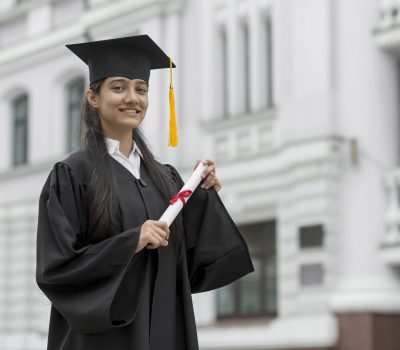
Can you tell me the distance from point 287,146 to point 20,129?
7.82m

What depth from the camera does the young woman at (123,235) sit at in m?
4.18

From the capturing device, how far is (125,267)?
4.17 metres

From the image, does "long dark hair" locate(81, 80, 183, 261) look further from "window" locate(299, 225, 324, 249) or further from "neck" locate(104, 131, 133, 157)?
"window" locate(299, 225, 324, 249)

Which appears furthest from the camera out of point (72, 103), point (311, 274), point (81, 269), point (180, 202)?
point (72, 103)

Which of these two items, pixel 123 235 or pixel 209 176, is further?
Result: pixel 209 176

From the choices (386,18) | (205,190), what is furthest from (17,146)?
(205,190)

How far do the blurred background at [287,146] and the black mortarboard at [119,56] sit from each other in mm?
11077

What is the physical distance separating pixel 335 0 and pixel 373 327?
4.55 metres

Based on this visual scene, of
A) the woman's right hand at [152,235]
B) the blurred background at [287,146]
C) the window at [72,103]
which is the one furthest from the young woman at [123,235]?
the window at [72,103]

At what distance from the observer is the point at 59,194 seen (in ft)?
A: 14.2

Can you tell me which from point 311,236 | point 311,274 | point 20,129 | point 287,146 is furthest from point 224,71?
point 20,129

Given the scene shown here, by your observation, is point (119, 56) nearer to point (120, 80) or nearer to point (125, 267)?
point (120, 80)

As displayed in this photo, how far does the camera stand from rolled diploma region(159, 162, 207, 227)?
14.1 ft

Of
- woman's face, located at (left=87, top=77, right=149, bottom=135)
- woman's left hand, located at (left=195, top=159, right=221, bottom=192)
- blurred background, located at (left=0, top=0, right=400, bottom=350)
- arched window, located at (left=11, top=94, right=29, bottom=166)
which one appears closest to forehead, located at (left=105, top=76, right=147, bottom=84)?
woman's face, located at (left=87, top=77, right=149, bottom=135)
